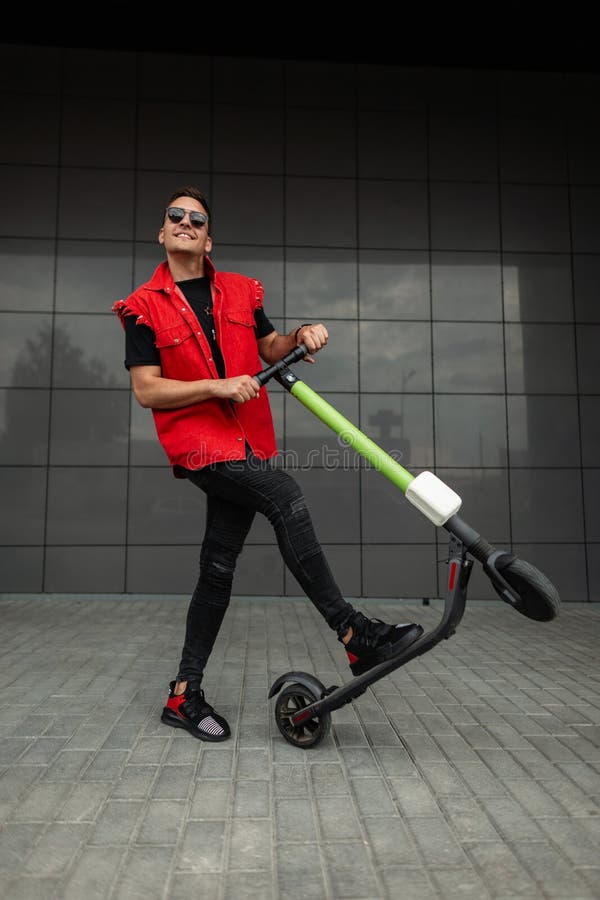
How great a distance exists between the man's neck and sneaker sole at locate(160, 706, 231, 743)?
1.88 meters

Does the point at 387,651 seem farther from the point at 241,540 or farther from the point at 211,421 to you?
the point at 211,421

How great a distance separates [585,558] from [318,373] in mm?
3698

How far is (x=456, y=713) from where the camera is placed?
2727mm

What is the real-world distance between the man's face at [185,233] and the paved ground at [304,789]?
2.03 meters

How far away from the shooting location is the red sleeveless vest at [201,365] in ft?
7.89

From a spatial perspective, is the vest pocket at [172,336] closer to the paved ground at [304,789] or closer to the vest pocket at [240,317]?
the vest pocket at [240,317]

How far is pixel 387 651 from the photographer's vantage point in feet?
6.87

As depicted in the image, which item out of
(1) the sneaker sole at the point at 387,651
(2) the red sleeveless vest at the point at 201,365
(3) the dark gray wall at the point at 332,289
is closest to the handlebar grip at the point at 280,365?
(2) the red sleeveless vest at the point at 201,365

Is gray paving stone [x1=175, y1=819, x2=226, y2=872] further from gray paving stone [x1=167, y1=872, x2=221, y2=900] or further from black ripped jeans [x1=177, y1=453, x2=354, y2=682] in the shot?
black ripped jeans [x1=177, y1=453, x2=354, y2=682]

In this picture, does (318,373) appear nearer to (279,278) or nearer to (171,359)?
(279,278)

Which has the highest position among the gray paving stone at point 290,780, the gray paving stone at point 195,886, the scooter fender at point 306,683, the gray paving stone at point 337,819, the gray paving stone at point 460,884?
the scooter fender at point 306,683

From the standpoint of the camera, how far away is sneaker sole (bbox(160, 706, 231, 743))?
2346 millimetres

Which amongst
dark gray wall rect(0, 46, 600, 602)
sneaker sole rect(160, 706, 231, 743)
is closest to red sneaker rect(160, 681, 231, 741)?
sneaker sole rect(160, 706, 231, 743)

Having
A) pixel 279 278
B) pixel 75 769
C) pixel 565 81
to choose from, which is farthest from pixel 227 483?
pixel 565 81
